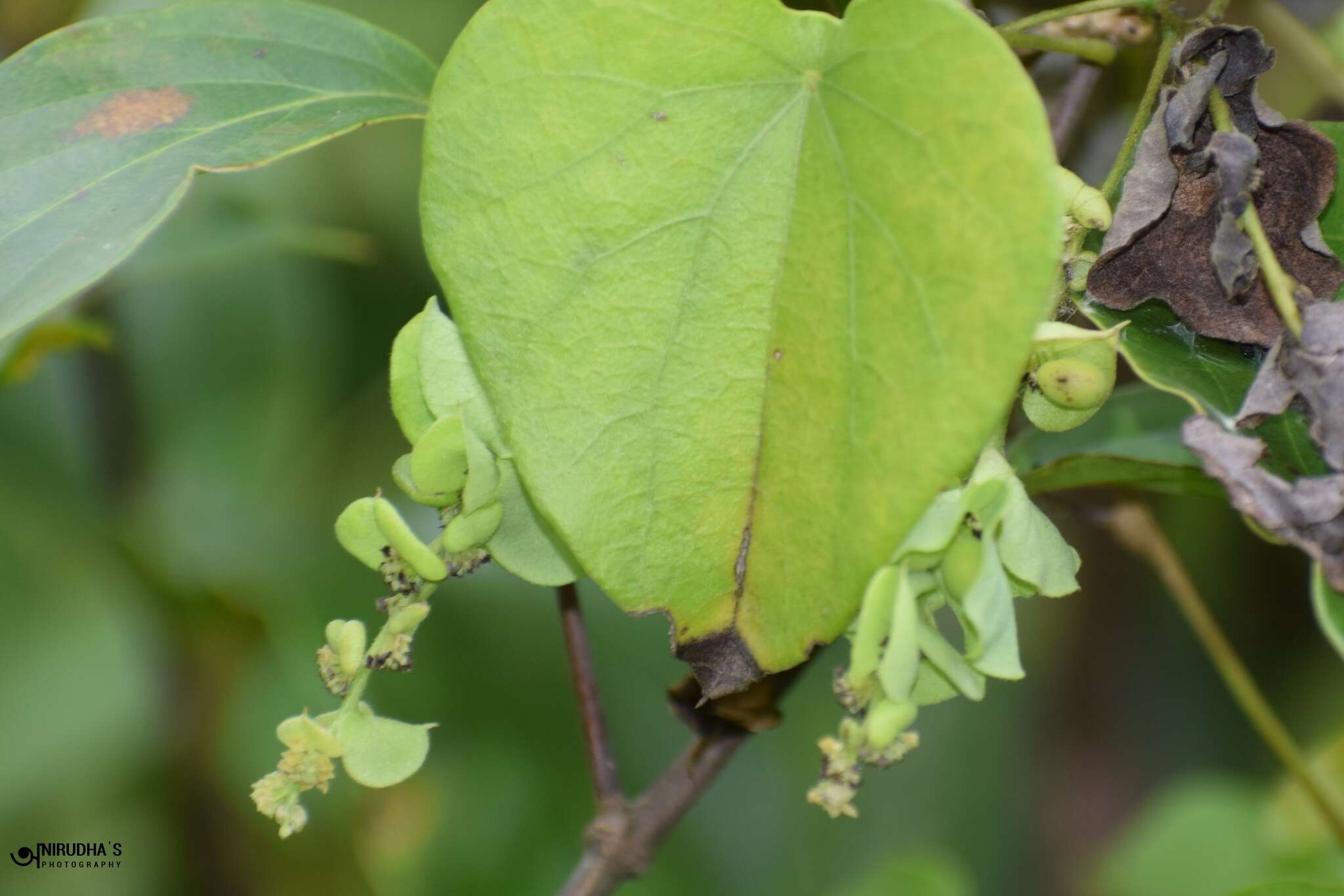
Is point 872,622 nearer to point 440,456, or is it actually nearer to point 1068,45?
point 440,456

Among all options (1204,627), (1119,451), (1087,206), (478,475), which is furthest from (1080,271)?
(1204,627)

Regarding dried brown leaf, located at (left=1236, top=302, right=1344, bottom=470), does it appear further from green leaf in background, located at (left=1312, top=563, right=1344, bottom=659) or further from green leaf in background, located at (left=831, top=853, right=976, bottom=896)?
green leaf in background, located at (left=831, top=853, right=976, bottom=896)

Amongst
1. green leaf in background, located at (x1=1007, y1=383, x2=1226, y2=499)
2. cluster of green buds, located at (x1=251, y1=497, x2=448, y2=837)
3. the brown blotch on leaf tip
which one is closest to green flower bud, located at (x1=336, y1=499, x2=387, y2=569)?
cluster of green buds, located at (x1=251, y1=497, x2=448, y2=837)

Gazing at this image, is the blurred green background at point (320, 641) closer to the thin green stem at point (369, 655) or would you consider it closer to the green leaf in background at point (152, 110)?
the green leaf in background at point (152, 110)

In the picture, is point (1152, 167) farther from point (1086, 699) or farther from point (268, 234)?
point (1086, 699)

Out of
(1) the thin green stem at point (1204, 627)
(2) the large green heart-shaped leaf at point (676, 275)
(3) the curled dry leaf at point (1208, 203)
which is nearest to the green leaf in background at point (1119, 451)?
(1) the thin green stem at point (1204, 627)
